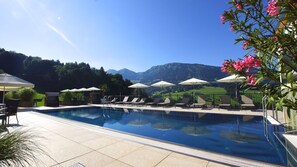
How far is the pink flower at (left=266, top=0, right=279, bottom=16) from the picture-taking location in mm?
1365

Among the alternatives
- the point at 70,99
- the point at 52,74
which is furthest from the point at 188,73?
the point at 70,99

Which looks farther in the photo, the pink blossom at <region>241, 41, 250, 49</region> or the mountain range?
the mountain range

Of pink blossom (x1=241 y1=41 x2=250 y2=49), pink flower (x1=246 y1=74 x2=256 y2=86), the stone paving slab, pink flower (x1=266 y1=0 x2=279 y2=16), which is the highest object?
pink flower (x1=266 y1=0 x2=279 y2=16)

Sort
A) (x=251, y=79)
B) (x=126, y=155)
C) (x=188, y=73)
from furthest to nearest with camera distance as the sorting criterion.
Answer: (x=188, y=73), (x=126, y=155), (x=251, y=79)

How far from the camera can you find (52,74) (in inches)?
1505

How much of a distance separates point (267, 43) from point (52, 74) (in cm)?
4495

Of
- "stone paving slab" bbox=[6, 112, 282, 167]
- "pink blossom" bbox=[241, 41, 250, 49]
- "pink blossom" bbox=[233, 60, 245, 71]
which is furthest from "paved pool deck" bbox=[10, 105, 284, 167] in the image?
"pink blossom" bbox=[241, 41, 250, 49]

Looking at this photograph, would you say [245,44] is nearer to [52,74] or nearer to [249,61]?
[249,61]

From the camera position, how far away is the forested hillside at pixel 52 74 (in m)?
35.9

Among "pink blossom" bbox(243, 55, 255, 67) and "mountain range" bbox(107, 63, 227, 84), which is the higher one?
"mountain range" bbox(107, 63, 227, 84)

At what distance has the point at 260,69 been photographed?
4.65ft

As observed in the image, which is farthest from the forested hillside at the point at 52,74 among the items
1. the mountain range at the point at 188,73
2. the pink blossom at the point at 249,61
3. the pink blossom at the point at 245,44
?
the pink blossom at the point at 249,61

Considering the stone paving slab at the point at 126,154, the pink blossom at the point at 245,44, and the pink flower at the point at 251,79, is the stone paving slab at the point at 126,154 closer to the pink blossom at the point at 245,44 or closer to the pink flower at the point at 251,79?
the pink flower at the point at 251,79

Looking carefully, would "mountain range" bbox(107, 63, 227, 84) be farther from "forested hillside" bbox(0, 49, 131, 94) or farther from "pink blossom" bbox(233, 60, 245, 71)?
"pink blossom" bbox(233, 60, 245, 71)
